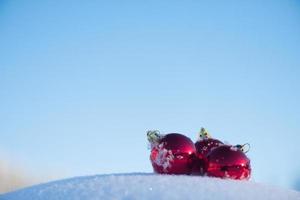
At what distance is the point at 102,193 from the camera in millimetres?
2209

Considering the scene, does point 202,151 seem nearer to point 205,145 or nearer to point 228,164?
point 205,145

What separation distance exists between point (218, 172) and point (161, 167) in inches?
16.5

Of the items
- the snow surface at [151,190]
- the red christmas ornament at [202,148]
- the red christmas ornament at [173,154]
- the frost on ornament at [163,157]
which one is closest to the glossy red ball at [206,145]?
the red christmas ornament at [202,148]

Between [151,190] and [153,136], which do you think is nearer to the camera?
[151,190]

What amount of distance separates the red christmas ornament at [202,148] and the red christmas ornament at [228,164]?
4.3 inches

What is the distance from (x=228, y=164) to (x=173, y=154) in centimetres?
39

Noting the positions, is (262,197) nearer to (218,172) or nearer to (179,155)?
(218,172)

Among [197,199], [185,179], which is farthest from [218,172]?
[197,199]

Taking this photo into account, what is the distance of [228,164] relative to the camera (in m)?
2.96

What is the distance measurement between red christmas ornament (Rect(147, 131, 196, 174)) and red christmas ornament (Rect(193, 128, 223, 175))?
6 centimetres

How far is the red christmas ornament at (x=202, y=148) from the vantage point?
3.16m

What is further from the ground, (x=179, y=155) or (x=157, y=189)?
(x=179, y=155)

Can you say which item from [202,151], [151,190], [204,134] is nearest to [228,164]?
[202,151]

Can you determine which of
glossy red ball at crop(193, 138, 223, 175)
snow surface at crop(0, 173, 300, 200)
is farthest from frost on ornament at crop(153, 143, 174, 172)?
snow surface at crop(0, 173, 300, 200)
